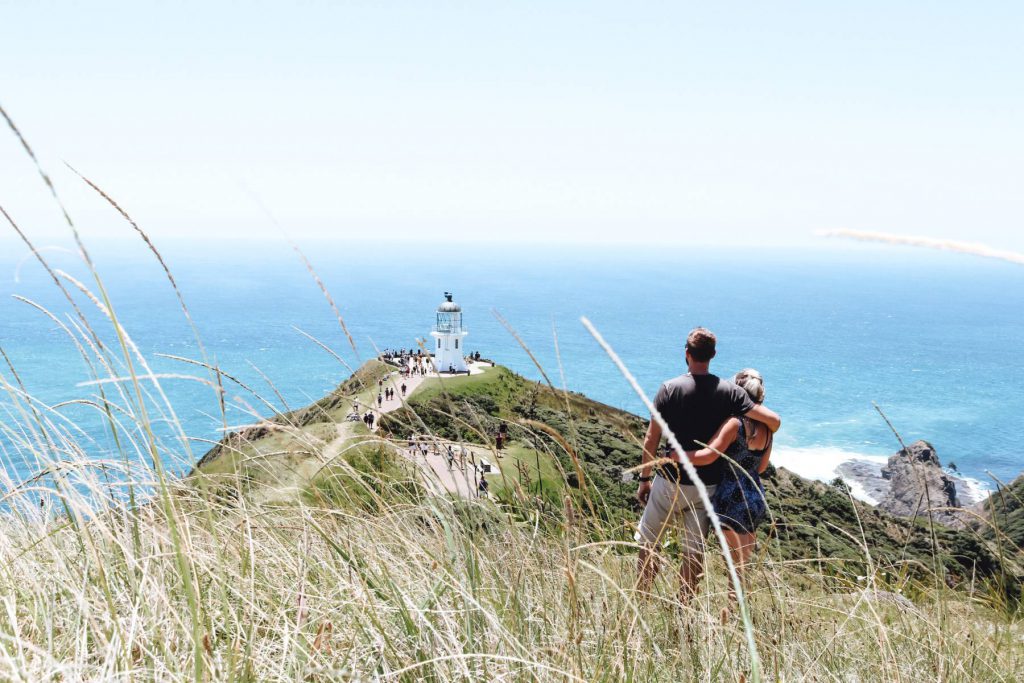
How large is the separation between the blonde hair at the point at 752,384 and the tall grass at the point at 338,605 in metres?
1.86

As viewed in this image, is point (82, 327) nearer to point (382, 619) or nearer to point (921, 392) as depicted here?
point (382, 619)

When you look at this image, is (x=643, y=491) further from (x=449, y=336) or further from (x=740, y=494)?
(x=449, y=336)

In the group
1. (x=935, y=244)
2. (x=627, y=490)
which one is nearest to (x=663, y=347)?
(x=627, y=490)

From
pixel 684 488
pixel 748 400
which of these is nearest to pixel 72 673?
pixel 684 488

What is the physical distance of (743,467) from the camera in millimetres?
3010

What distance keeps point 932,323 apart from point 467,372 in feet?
499

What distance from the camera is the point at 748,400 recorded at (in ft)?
12.9

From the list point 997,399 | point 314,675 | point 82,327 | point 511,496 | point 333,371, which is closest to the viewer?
point 314,675

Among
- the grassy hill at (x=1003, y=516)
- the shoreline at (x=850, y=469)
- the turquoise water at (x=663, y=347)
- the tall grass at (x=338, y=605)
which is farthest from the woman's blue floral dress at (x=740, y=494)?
Answer: the shoreline at (x=850, y=469)

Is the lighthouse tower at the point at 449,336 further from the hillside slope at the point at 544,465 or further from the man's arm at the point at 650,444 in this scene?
the man's arm at the point at 650,444

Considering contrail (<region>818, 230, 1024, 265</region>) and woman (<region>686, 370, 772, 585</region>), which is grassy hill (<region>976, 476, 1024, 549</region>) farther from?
contrail (<region>818, 230, 1024, 265</region>)

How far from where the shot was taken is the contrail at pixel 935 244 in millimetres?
691

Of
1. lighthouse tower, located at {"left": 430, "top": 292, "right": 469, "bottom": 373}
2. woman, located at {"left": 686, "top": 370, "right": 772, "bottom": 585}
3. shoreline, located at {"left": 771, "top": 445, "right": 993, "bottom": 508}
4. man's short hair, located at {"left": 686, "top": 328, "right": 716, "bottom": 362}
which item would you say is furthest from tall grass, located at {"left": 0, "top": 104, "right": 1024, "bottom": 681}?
shoreline, located at {"left": 771, "top": 445, "right": 993, "bottom": 508}

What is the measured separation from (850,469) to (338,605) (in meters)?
67.1
